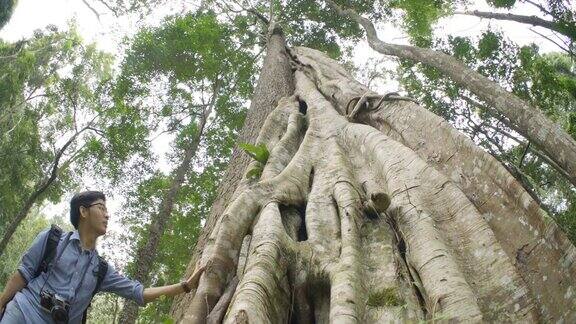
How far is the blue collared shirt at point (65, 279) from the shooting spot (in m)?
2.37

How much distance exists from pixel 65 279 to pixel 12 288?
0.83 ft

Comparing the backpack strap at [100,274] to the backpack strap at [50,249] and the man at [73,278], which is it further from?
the backpack strap at [50,249]

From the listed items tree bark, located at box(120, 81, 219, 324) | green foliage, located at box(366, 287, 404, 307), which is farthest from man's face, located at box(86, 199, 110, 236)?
tree bark, located at box(120, 81, 219, 324)

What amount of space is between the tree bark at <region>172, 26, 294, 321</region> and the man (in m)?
0.32

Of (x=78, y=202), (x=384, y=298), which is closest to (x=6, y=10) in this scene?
(x=78, y=202)

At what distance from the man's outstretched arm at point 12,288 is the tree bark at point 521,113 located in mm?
3484

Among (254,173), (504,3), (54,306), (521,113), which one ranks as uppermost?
(504,3)

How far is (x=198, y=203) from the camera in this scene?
9719 mm

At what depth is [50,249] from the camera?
251 cm

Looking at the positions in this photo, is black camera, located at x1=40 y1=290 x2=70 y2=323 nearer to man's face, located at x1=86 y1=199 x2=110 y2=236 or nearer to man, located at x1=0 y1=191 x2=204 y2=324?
man, located at x1=0 y1=191 x2=204 y2=324

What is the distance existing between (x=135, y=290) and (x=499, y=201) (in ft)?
7.18

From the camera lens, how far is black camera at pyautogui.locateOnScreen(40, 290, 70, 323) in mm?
2342

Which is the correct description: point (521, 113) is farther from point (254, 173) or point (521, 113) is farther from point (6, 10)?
point (6, 10)

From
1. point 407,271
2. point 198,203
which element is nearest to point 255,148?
point 407,271
